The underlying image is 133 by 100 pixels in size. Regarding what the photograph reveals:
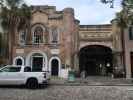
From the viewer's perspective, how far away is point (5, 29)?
28234 millimetres

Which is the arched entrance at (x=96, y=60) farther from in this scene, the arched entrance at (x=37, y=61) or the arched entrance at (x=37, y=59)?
the arched entrance at (x=37, y=61)

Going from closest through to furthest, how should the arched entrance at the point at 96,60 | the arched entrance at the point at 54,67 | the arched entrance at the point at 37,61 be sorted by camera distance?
the arched entrance at the point at 54,67
the arched entrance at the point at 37,61
the arched entrance at the point at 96,60

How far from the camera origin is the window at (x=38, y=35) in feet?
106

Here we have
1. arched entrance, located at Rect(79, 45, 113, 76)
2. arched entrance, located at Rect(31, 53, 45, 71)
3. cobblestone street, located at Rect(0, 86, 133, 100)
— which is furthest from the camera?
arched entrance, located at Rect(79, 45, 113, 76)

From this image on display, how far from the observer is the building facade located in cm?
3166

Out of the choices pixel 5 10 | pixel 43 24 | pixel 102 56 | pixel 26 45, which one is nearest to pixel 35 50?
pixel 26 45

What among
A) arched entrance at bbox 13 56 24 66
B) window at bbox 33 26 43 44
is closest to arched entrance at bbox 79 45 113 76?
window at bbox 33 26 43 44

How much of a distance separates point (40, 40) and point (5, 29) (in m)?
5.66

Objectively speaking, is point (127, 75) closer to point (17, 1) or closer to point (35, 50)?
point (35, 50)

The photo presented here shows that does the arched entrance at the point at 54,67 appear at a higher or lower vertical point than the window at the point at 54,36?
lower

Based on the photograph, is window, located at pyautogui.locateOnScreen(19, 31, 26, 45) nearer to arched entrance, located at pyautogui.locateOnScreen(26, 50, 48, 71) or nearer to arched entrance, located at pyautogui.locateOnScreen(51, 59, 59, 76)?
arched entrance, located at pyautogui.locateOnScreen(26, 50, 48, 71)

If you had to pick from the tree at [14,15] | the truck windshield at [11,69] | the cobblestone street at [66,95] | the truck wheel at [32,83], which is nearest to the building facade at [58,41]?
the tree at [14,15]

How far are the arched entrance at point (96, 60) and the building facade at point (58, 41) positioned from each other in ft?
5.36

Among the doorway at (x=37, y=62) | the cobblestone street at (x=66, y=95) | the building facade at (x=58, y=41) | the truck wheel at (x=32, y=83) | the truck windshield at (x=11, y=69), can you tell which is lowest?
the cobblestone street at (x=66, y=95)
